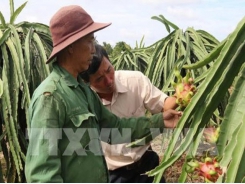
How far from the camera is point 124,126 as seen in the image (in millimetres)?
1792

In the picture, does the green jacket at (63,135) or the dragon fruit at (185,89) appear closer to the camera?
the dragon fruit at (185,89)

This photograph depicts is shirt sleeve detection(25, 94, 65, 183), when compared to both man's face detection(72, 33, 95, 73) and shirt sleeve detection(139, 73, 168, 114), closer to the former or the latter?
man's face detection(72, 33, 95, 73)

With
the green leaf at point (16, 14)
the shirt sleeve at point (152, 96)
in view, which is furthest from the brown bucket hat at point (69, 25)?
the green leaf at point (16, 14)

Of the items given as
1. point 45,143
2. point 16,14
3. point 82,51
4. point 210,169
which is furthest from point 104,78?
point 210,169

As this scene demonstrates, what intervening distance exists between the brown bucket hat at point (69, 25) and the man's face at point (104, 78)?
466 mm

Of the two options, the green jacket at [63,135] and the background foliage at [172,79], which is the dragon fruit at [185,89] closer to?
the background foliage at [172,79]

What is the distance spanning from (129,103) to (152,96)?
123mm

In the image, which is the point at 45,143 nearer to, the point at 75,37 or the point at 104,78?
the point at 75,37

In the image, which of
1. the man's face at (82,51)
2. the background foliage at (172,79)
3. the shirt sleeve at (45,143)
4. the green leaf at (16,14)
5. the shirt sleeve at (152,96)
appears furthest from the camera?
the green leaf at (16,14)

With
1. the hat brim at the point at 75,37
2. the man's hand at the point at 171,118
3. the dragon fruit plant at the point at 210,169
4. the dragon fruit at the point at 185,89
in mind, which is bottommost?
the man's hand at the point at 171,118

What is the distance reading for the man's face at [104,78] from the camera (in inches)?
78.0

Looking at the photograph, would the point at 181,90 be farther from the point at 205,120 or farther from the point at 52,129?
the point at 52,129

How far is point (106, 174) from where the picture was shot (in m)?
1.55

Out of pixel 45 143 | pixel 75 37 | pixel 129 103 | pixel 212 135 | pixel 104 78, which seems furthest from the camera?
pixel 129 103
